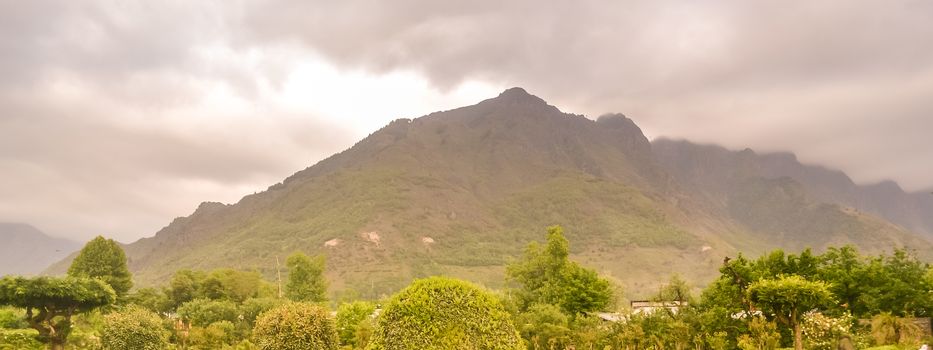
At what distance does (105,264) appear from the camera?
5869 cm

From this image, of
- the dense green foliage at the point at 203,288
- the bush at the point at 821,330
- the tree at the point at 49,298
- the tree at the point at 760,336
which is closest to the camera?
the tree at the point at 760,336

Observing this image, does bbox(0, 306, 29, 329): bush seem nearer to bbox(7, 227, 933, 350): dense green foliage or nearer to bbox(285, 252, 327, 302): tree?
bbox(7, 227, 933, 350): dense green foliage

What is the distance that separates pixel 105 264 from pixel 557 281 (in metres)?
43.8

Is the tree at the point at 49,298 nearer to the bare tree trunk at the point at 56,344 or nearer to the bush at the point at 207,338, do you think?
the bare tree trunk at the point at 56,344

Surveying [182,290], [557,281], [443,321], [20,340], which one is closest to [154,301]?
[182,290]

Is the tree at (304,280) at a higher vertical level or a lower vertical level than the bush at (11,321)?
higher

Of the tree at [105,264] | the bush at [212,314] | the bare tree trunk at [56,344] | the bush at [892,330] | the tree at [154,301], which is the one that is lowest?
the bush at [892,330]

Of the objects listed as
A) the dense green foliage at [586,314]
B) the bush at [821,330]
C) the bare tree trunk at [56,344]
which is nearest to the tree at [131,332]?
the dense green foliage at [586,314]

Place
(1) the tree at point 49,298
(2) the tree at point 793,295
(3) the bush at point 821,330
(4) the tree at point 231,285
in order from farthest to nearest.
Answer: (4) the tree at point 231,285, (1) the tree at point 49,298, (3) the bush at point 821,330, (2) the tree at point 793,295

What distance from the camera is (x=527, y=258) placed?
50750mm

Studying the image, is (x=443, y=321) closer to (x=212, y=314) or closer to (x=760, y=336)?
(x=760, y=336)

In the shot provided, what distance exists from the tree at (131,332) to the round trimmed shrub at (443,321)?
2153 centimetres

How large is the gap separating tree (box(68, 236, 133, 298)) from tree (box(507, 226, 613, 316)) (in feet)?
123

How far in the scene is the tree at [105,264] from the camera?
57.6 metres
